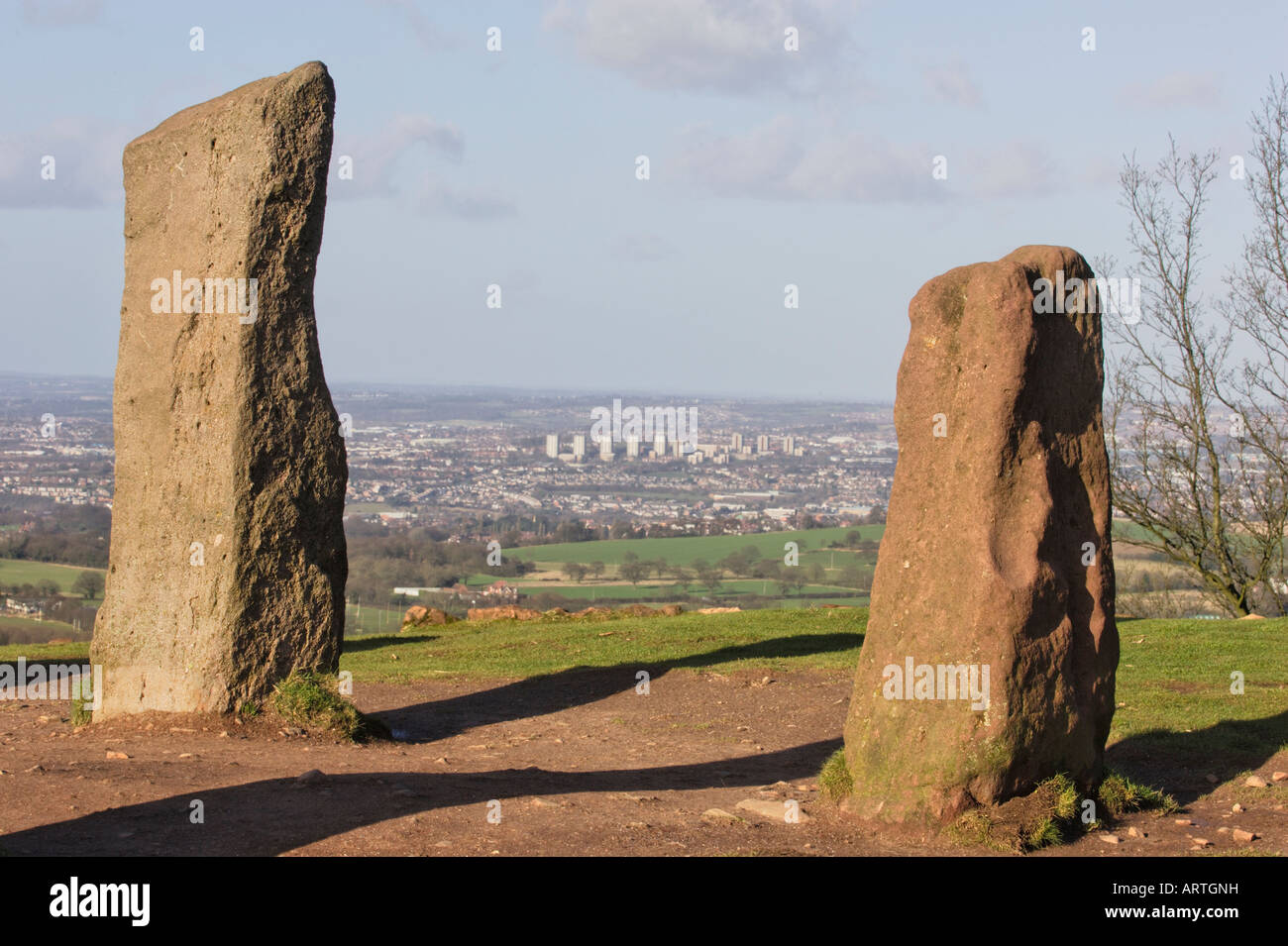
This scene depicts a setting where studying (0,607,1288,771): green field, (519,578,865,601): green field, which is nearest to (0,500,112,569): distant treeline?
(519,578,865,601): green field

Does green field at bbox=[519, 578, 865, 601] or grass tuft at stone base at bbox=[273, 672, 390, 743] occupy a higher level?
grass tuft at stone base at bbox=[273, 672, 390, 743]

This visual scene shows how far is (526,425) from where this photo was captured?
86.7 meters

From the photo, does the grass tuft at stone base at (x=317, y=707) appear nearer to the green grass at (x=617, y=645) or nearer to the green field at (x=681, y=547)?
the green grass at (x=617, y=645)

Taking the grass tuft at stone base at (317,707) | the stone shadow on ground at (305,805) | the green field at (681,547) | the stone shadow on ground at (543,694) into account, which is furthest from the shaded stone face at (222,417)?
the green field at (681,547)

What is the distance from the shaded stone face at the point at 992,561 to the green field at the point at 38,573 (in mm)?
29845

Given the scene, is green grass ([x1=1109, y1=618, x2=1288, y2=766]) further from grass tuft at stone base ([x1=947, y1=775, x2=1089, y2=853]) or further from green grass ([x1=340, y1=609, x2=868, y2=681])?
green grass ([x1=340, y1=609, x2=868, y2=681])

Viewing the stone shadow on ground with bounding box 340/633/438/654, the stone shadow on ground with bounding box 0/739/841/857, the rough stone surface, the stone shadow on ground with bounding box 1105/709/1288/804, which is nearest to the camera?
the stone shadow on ground with bounding box 0/739/841/857

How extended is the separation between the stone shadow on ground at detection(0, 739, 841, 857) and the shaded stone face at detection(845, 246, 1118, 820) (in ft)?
7.73

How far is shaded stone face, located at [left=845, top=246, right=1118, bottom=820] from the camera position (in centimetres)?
766

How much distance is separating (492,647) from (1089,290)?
1219cm

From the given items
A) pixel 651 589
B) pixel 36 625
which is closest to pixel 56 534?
pixel 36 625

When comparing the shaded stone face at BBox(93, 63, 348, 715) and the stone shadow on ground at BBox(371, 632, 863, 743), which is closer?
the shaded stone face at BBox(93, 63, 348, 715)

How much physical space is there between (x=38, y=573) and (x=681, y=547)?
2380cm

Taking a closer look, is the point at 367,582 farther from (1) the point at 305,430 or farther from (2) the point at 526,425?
(2) the point at 526,425
